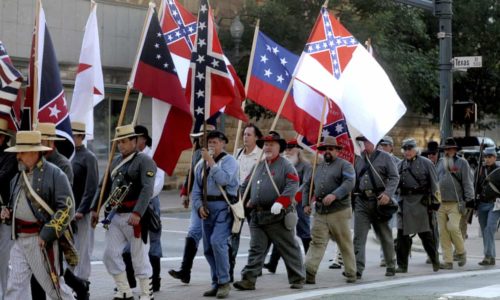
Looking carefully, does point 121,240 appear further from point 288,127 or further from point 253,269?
point 288,127

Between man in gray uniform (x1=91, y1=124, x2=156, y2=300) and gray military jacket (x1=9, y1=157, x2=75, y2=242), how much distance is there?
1618 millimetres

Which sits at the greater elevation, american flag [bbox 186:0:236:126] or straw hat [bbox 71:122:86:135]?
american flag [bbox 186:0:236:126]

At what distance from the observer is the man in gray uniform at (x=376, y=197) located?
1362 cm

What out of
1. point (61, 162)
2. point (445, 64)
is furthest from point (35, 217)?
point (445, 64)

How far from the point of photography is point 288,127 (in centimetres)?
3603

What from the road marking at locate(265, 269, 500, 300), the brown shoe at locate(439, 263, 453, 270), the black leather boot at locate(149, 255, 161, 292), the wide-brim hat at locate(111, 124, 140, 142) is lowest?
the brown shoe at locate(439, 263, 453, 270)

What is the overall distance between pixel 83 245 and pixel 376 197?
4.63 metres

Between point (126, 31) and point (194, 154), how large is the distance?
1908 cm

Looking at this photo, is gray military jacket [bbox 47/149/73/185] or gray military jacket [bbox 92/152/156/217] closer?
gray military jacket [bbox 47/149/73/185]

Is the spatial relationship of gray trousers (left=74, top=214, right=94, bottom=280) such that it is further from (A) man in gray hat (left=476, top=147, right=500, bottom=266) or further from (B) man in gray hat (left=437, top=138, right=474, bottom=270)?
(A) man in gray hat (left=476, top=147, right=500, bottom=266)

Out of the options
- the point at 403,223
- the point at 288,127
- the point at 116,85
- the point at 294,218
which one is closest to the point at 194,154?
the point at 294,218

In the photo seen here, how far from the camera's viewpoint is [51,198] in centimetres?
855

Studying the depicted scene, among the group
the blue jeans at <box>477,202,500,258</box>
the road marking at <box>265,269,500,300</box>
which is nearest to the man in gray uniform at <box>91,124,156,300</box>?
the road marking at <box>265,269,500,300</box>

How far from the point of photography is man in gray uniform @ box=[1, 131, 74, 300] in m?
8.50
